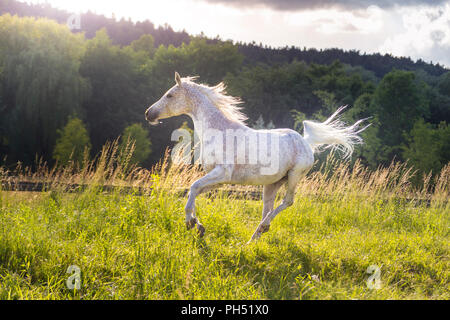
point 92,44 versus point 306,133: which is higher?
point 92,44

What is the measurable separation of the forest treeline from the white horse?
27621mm

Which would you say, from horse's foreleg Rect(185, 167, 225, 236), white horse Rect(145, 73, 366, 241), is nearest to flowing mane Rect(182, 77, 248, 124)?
white horse Rect(145, 73, 366, 241)

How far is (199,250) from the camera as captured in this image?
183 inches

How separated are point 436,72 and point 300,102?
4350 cm

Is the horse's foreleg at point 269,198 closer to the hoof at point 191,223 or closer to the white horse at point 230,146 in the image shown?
the white horse at point 230,146

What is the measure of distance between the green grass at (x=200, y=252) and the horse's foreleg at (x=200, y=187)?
0.28m

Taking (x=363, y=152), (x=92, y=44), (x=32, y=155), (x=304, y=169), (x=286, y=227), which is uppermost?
(x=92, y=44)

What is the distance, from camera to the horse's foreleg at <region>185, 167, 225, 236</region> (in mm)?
4754

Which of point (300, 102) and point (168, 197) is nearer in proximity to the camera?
point (168, 197)

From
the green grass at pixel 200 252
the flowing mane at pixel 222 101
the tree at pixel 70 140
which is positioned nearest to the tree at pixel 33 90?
the tree at pixel 70 140

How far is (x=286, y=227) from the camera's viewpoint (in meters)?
6.37

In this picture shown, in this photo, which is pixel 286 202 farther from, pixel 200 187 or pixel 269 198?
pixel 200 187

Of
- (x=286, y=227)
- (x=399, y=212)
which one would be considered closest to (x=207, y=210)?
(x=286, y=227)
